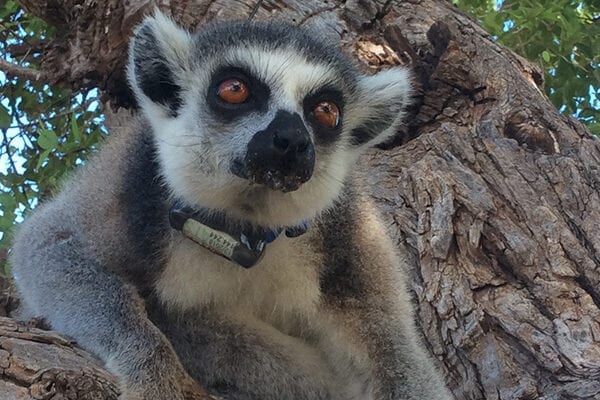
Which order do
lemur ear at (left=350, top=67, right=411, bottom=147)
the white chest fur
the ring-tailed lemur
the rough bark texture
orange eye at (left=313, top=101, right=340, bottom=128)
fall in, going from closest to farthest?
the rough bark texture
the ring-tailed lemur
the white chest fur
orange eye at (left=313, top=101, right=340, bottom=128)
lemur ear at (left=350, top=67, right=411, bottom=147)

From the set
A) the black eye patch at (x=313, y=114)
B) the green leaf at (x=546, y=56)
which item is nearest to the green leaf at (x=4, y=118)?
the black eye patch at (x=313, y=114)

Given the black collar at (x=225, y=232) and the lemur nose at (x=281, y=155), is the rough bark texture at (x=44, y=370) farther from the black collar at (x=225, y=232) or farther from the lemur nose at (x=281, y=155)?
the lemur nose at (x=281, y=155)

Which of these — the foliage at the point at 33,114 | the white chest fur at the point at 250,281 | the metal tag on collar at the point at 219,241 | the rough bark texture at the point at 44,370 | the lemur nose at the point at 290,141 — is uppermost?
the lemur nose at the point at 290,141

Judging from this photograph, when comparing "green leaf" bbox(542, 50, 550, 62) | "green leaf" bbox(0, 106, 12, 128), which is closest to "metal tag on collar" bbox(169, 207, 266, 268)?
"green leaf" bbox(0, 106, 12, 128)

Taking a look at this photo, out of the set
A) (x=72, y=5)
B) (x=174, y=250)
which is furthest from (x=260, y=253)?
(x=72, y=5)

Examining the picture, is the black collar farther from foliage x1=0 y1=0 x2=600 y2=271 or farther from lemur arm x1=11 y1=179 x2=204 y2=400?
foliage x1=0 y1=0 x2=600 y2=271

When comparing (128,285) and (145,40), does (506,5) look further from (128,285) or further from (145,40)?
(128,285)

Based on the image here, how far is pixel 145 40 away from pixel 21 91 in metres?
3.29

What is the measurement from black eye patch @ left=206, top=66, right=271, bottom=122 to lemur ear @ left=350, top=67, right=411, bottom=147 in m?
0.72

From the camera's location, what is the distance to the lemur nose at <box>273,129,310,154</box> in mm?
3332

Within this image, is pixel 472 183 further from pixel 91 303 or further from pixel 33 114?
pixel 33 114

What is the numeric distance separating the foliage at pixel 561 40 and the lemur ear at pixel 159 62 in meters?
2.91

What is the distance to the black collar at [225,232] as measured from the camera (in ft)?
12.0

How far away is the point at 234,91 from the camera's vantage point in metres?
3.73
